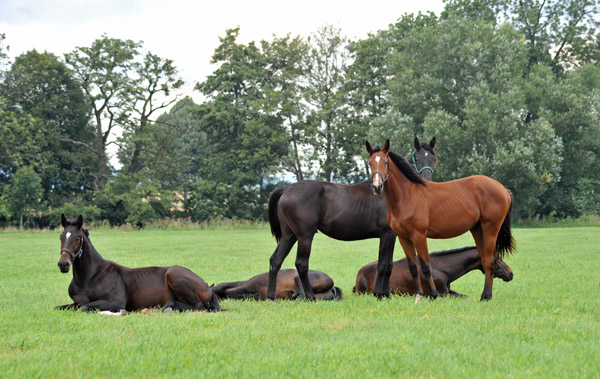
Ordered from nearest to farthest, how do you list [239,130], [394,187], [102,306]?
[102,306], [394,187], [239,130]

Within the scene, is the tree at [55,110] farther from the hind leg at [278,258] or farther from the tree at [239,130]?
the hind leg at [278,258]

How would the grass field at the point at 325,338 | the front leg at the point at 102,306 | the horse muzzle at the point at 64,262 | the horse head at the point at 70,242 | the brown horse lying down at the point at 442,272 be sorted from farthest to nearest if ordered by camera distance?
the brown horse lying down at the point at 442,272 → the front leg at the point at 102,306 → the horse head at the point at 70,242 → the horse muzzle at the point at 64,262 → the grass field at the point at 325,338

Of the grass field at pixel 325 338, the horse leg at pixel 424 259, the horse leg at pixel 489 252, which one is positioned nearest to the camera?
the grass field at pixel 325 338

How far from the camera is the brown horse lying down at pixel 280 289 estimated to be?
9.91 m

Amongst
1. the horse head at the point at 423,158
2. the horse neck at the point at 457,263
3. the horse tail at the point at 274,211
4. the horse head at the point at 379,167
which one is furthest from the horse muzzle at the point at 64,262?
the horse head at the point at 423,158

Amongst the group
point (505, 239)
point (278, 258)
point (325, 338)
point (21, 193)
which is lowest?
point (325, 338)

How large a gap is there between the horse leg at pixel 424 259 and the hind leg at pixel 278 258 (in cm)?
232

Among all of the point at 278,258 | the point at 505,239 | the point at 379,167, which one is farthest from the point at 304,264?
the point at 505,239

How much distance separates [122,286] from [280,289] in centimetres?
276

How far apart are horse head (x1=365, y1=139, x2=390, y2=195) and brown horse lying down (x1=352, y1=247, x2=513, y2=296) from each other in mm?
2161

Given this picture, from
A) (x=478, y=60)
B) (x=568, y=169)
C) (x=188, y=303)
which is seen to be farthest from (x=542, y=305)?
(x=568, y=169)

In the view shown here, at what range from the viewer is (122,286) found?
27.8 feet

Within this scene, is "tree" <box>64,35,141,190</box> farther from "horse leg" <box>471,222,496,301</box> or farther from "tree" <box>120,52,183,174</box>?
"horse leg" <box>471,222,496,301</box>

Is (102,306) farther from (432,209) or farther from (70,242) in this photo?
(432,209)
